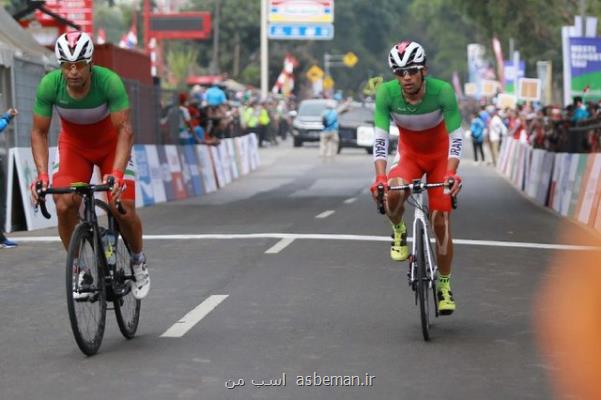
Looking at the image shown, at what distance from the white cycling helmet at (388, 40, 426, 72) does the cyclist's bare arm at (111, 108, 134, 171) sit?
1.79 m

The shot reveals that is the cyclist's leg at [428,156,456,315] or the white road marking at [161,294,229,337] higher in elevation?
the cyclist's leg at [428,156,456,315]

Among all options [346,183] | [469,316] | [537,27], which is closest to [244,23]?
[537,27]

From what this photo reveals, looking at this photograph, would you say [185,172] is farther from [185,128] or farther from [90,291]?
[90,291]

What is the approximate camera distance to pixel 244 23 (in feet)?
319

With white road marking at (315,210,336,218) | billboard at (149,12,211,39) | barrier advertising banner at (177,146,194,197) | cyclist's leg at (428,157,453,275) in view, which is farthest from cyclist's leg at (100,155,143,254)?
billboard at (149,12,211,39)

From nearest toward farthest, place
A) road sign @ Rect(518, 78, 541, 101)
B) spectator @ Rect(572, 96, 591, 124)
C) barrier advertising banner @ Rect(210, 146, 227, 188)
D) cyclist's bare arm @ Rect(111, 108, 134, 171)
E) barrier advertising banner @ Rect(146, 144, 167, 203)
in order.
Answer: cyclist's bare arm @ Rect(111, 108, 134, 171), barrier advertising banner @ Rect(146, 144, 167, 203), spectator @ Rect(572, 96, 591, 124), barrier advertising banner @ Rect(210, 146, 227, 188), road sign @ Rect(518, 78, 541, 101)

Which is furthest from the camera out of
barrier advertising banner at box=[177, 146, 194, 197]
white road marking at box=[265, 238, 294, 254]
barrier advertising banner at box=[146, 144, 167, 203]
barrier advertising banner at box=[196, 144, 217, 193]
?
barrier advertising banner at box=[196, 144, 217, 193]

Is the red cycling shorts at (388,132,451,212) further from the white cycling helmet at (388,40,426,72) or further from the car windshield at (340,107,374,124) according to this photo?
the car windshield at (340,107,374,124)

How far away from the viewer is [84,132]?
30.5 feet

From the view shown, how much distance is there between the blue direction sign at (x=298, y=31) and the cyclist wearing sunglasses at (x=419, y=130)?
5845cm

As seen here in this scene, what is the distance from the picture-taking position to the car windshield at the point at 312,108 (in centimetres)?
5806

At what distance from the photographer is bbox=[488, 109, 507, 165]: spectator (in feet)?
145

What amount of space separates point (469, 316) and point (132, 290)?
2.69 m

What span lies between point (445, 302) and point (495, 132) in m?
35.0
